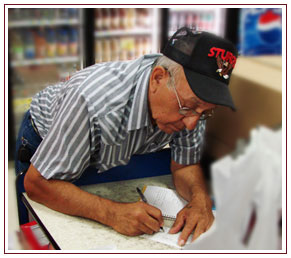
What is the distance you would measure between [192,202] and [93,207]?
41 cm

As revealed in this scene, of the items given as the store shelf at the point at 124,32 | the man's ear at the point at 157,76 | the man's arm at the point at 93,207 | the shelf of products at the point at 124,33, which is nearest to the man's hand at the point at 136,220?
the man's arm at the point at 93,207

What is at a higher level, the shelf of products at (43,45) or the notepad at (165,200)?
the shelf of products at (43,45)

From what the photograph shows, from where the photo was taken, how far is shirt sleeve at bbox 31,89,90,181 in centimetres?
136

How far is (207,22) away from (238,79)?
3.96 metres

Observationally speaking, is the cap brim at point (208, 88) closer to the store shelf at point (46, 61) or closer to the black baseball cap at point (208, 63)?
the black baseball cap at point (208, 63)

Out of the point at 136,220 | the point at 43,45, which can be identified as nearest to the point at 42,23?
the point at 43,45

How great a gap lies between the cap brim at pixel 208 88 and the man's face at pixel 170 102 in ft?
0.07

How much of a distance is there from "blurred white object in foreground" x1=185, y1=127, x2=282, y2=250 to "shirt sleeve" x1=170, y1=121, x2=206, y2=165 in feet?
3.76

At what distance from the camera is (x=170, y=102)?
1.39 meters

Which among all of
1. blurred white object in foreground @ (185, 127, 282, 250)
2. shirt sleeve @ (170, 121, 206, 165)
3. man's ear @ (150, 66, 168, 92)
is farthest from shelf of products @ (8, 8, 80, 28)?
blurred white object in foreground @ (185, 127, 282, 250)

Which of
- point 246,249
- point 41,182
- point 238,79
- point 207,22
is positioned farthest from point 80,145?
point 207,22

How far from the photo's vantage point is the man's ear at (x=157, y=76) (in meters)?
1.39

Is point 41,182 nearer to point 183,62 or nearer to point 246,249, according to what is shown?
point 183,62
